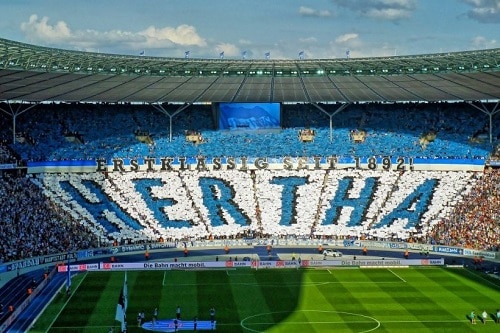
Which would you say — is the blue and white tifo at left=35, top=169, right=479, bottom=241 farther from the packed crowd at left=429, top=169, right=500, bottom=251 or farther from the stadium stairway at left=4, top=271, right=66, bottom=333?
the stadium stairway at left=4, top=271, right=66, bottom=333

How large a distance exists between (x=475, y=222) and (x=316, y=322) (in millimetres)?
28855

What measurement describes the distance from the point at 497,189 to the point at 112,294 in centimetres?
3832

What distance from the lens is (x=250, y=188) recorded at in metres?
79.4

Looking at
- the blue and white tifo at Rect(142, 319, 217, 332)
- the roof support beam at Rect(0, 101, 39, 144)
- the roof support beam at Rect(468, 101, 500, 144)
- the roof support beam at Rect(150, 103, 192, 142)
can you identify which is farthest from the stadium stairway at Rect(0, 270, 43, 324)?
the roof support beam at Rect(468, 101, 500, 144)

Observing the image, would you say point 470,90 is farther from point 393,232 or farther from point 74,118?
point 74,118

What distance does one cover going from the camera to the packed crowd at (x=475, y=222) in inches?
2707

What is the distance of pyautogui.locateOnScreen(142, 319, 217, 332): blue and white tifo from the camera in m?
45.2

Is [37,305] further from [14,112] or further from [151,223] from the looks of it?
[14,112]

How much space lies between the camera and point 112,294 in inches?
2128

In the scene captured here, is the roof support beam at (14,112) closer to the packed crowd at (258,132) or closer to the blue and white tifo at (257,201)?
the packed crowd at (258,132)

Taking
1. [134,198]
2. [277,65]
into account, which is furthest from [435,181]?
[134,198]

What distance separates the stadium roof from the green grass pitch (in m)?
24.1

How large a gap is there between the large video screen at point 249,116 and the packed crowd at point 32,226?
22.2m

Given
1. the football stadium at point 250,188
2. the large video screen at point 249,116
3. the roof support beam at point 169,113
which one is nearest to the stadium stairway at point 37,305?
the football stadium at point 250,188
